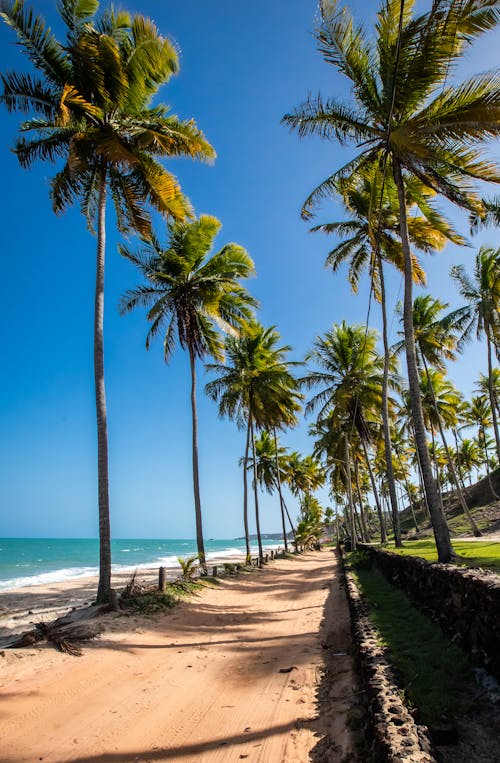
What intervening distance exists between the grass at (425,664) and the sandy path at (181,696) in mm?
662

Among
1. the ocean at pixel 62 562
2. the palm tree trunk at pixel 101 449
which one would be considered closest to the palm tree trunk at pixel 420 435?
the palm tree trunk at pixel 101 449

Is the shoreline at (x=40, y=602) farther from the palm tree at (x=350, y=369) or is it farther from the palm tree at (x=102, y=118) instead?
the palm tree at (x=350, y=369)

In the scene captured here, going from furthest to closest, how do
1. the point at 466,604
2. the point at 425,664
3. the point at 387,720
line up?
the point at 466,604 < the point at 425,664 < the point at 387,720

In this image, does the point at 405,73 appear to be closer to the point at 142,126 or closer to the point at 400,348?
the point at 142,126

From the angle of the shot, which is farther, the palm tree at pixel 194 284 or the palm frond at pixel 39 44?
the palm tree at pixel 194 284

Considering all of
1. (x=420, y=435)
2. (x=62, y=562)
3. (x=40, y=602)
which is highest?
(x=420, y=435)

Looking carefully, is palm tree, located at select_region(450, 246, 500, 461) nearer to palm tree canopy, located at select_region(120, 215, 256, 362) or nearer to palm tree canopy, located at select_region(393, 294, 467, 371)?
palm tree canopy, located at select_region(393, 294, 467, 371)

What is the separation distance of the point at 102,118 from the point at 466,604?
37.5ft

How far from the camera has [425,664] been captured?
4551 millimetres

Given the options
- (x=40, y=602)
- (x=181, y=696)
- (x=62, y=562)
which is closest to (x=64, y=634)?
(x=181, y=696)

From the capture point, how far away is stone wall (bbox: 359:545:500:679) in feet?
13.4

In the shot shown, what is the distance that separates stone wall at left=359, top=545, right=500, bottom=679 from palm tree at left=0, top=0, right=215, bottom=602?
6.12 m

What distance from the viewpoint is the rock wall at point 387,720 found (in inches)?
109

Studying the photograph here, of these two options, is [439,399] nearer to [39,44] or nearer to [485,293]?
[485,293]
